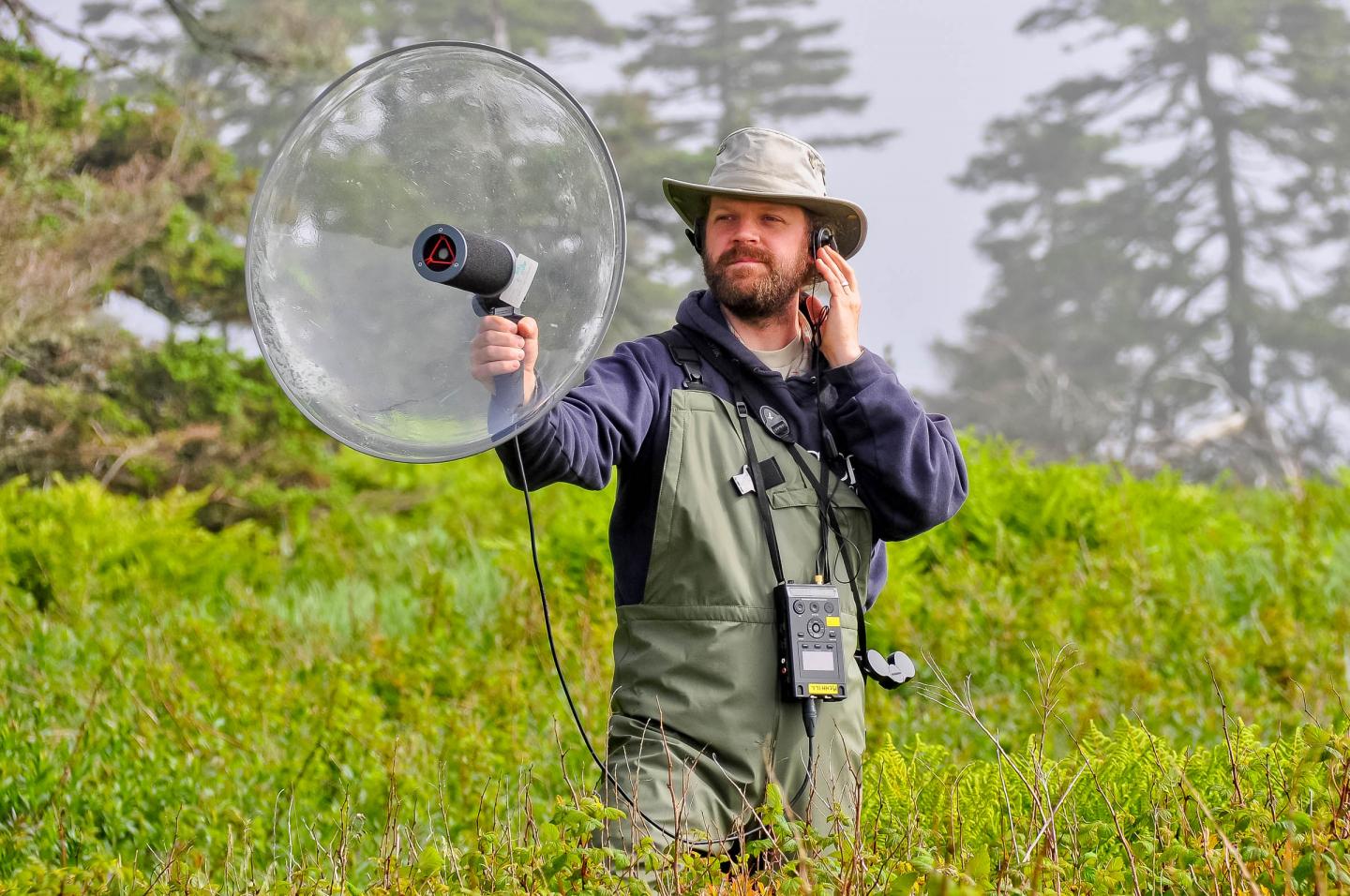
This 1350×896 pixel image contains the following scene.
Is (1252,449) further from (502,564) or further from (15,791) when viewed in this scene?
(15,791)

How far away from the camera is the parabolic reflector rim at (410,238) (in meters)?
2.52

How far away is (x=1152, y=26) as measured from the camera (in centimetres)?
3033

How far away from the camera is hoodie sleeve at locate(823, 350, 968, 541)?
3209mm

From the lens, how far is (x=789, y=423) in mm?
3340

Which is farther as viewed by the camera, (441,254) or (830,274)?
(830,274)

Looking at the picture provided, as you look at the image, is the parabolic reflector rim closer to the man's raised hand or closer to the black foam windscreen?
the man's raised hand

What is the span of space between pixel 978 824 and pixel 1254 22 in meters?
32.8

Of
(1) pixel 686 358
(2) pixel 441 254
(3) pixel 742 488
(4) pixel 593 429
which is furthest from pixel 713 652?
(2) pixel 441 254

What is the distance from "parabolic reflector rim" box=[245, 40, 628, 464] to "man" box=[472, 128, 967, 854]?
278 millimetres

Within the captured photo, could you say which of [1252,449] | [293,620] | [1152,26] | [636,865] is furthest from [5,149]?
[1152,26]

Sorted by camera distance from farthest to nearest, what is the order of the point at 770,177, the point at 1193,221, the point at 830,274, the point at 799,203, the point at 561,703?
1. the point at 1193,221
2. the point at 561,703
3. the point at 799,203
4. the point at 770,177
5. the point at 830,274

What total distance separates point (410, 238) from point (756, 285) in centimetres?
112

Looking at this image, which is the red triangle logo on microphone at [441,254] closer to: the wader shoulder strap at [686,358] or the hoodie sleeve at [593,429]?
the hoodie sleeve at [593,429]

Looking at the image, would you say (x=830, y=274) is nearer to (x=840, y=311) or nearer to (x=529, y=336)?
(x=840, y=311)
